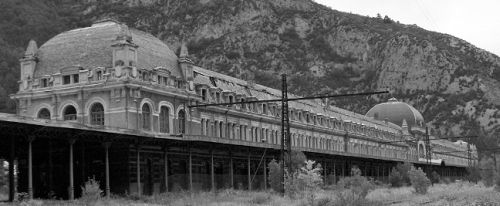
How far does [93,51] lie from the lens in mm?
55281

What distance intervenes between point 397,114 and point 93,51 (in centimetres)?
8729

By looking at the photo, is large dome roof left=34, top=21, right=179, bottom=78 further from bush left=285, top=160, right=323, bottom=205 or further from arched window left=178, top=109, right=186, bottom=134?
bush left=285, top=160, right=323, bottom=205

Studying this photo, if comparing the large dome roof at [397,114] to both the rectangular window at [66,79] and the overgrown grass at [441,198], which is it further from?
the rectangular window at [66,79]

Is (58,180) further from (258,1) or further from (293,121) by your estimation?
(258,1)

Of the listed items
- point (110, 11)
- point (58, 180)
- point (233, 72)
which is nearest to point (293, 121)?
point (58, 180)

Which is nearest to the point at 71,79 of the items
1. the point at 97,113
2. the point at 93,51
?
the point at 93,51

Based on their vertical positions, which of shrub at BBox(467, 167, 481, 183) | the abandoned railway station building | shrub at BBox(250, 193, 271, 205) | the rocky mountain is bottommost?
shrub at BBox(467, 167, 481, 183)

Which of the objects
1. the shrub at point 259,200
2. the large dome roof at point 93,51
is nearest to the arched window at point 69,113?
the large dome roof at point 93,51

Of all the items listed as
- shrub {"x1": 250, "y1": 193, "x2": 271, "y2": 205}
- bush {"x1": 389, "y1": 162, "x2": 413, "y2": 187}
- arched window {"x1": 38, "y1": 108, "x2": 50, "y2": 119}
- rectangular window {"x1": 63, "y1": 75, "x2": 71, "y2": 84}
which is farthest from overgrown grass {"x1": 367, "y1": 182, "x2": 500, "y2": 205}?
arched window {"x1": 38, "y1": 108, "x2": 50, "y2": 119}

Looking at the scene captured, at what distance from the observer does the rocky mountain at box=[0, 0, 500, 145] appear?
151000 mm

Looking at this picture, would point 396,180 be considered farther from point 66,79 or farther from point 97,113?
point 66,79

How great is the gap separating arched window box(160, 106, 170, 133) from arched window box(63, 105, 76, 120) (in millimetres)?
6613

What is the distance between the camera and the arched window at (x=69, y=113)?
54.2 m

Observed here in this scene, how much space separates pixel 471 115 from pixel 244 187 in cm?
10324
